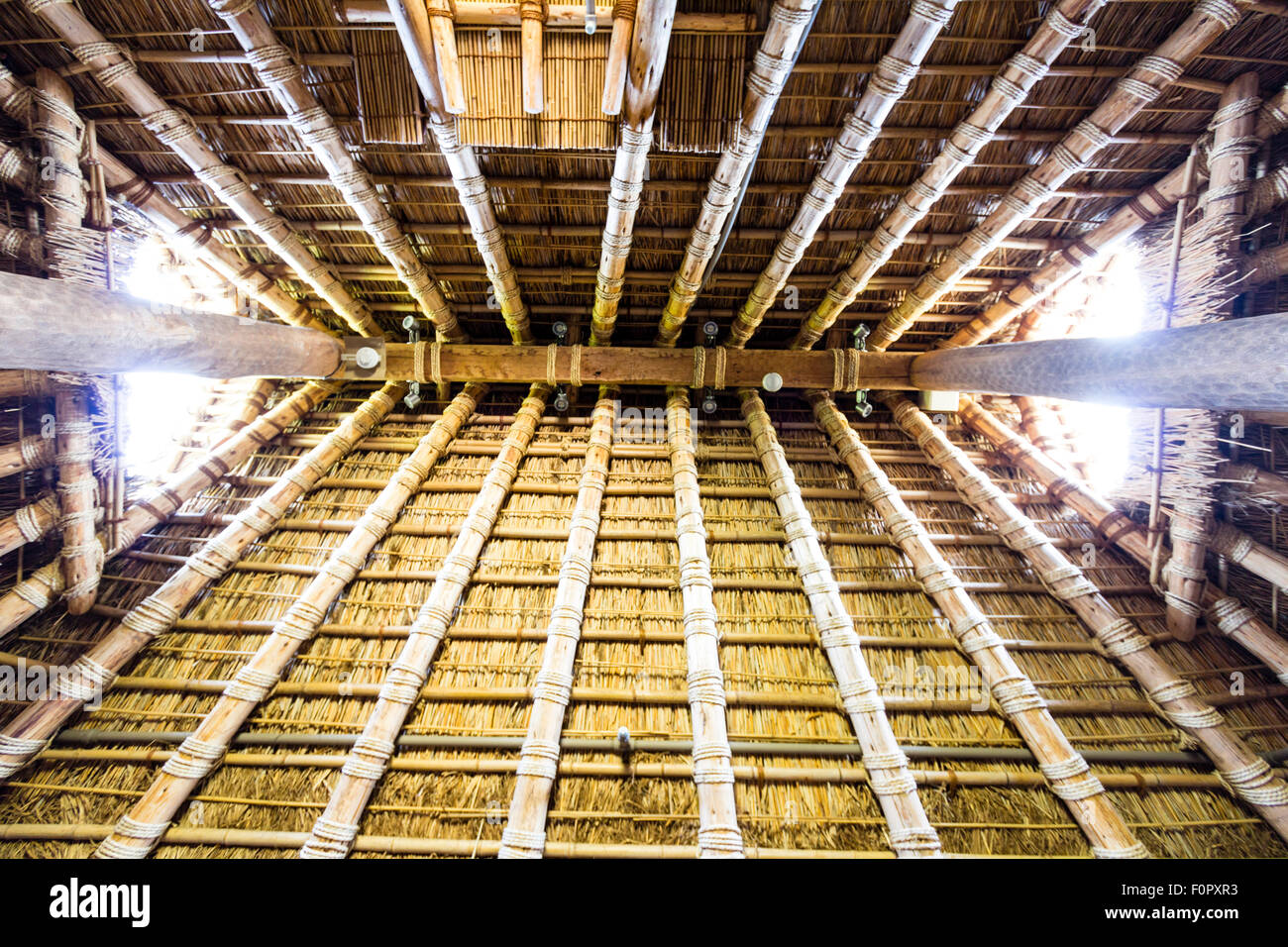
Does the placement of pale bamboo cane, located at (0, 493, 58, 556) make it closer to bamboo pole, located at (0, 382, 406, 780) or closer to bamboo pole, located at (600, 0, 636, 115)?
bamboo pole, located at (0, 382, 406, 780)

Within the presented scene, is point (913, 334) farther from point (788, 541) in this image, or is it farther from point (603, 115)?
point (603, 115)

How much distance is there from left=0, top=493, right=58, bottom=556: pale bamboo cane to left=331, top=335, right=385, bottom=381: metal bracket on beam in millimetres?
1992

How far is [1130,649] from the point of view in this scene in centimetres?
385

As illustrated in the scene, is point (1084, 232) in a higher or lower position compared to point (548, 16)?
lower

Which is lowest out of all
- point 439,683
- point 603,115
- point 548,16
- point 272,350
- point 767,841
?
point 767,841

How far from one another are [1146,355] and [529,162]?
12.0 feet

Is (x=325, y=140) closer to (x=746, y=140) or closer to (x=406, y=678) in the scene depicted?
(x=746, y=140)

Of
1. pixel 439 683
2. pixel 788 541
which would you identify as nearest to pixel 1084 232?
pixel 788 541

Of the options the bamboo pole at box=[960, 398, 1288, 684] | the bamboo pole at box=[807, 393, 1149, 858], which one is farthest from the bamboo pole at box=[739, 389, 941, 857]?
the bamboo pole at box=[960, 398, 1288, 684]

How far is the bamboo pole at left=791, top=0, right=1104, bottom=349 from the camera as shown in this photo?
312 centimetres

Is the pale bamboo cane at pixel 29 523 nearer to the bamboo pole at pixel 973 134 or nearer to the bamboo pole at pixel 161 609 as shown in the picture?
the bamboo pole at pixel 161 609

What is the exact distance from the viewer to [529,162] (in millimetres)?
4102

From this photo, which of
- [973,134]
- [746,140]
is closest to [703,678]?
[746,140]

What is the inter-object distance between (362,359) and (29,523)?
7.70ft
